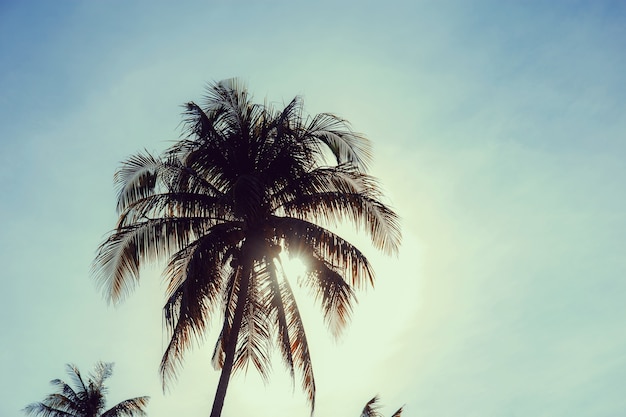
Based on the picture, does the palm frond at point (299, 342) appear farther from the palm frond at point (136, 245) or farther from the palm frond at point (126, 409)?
the palm frond at point (126, 409)

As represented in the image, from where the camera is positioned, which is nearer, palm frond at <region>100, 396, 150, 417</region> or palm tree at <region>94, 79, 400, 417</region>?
palm tree at <region>94, 79, 400, 417</region>

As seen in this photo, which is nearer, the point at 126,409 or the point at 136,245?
the point at 136,245

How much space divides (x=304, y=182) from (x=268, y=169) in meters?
0.90

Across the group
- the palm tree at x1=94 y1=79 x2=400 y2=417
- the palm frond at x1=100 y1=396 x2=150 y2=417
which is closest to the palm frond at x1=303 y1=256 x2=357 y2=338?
the palm tree at x1=94 y1=79 x2=400 y2=417

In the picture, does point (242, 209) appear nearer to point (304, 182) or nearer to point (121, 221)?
point (304, 182)

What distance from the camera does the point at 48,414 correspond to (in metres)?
27.4

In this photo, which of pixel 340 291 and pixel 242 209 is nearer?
pixel 242 209

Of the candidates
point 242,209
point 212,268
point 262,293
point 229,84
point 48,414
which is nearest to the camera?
point 242,209

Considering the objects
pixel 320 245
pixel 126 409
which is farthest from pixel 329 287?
pixel 126 409

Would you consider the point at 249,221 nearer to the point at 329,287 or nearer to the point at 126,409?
the point at 329,287

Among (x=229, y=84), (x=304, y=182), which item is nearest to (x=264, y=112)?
(x=229, y=84)

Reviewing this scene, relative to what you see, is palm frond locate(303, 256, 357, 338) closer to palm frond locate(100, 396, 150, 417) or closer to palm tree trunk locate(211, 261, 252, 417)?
palm tree trunk locate(211, 261, 252, 417)

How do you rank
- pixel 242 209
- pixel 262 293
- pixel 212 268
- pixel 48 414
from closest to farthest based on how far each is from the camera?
pixel 242 209 < pixel 212 268 < pixel 262 293 < pixel 48 414

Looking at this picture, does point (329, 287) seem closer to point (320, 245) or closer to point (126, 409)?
point (320, 245)
